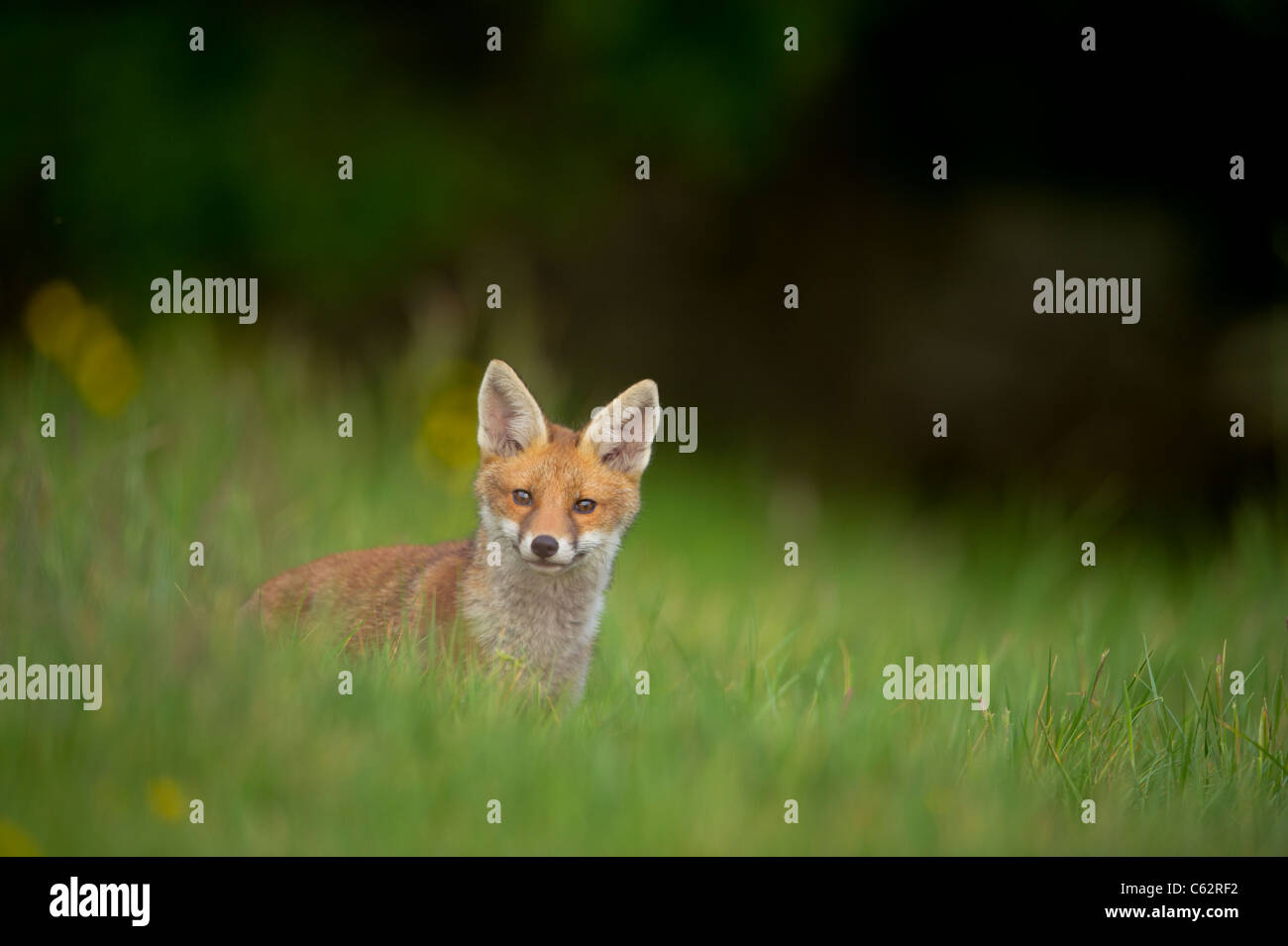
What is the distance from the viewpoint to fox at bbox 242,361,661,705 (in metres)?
5.50

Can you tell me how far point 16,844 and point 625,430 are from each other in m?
2.85

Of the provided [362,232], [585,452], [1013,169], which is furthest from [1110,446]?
[585,452]

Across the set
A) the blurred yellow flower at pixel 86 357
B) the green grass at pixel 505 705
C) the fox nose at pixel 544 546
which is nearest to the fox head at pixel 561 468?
the fox nose at pixel 544 546

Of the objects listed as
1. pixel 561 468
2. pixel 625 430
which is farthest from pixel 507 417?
pixel 625 430

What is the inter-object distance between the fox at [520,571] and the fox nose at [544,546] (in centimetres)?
24

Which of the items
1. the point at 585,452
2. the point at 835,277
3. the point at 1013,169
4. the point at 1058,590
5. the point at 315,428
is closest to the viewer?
the point at 585,452

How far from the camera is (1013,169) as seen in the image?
12148 millimetres

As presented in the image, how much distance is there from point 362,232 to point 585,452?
6570 millimetres

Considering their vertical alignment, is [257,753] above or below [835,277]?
below

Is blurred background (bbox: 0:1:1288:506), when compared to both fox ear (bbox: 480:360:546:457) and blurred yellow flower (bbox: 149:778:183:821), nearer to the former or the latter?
fox ear (bbox: 480:360:546:457)

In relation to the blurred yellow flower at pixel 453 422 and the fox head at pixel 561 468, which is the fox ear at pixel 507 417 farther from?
the blurred yellow flower at pixel 453 422

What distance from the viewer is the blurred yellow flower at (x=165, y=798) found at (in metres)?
3.99

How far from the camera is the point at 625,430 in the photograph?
5699 mm
